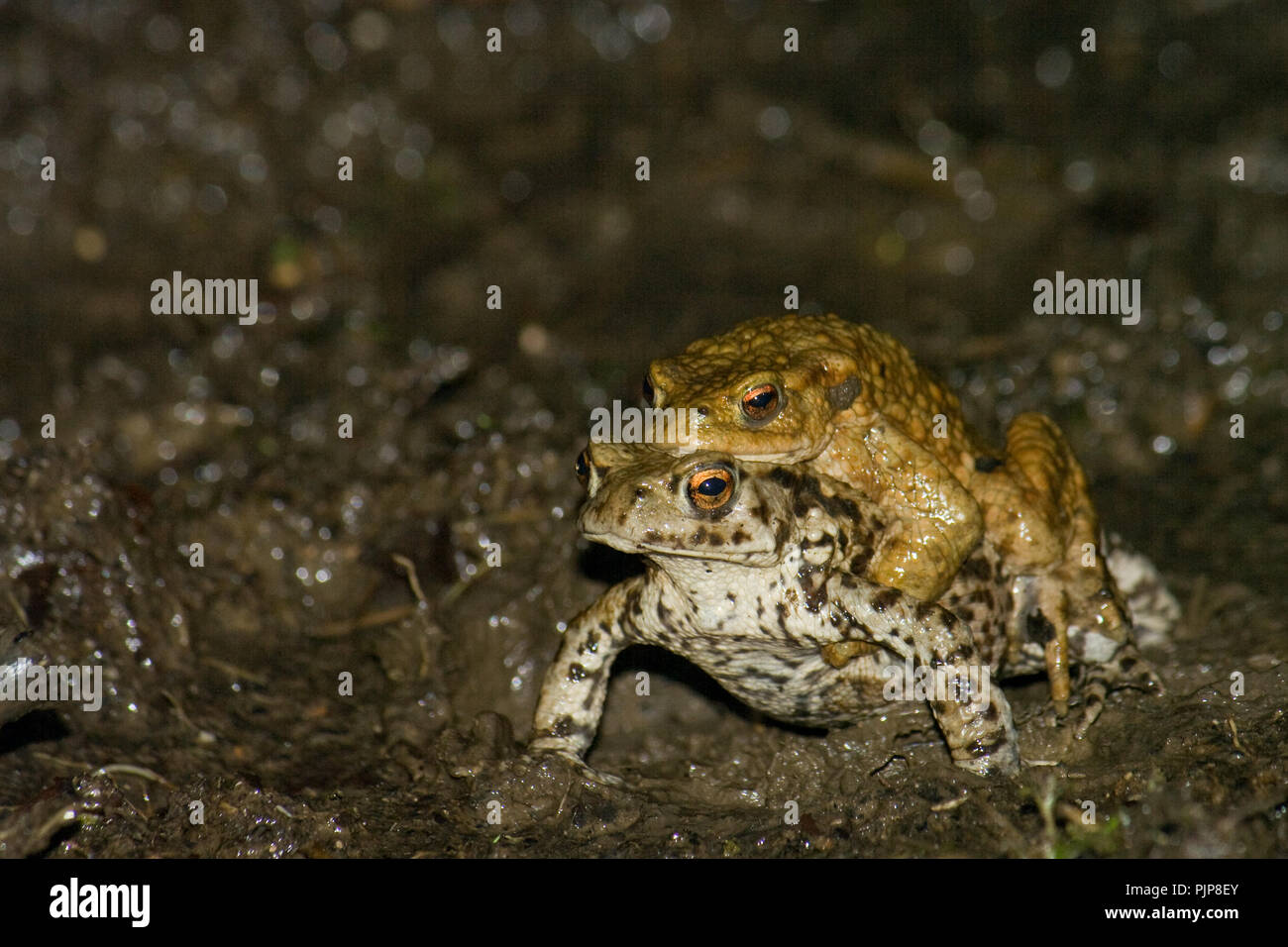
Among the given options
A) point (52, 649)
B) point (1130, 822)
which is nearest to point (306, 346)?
point (52, 649)

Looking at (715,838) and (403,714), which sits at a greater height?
(403,714)

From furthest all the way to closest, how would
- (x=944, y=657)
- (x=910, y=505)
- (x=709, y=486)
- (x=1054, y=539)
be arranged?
1. (x=1054, y=539)
2. (x=910, y=505)
3. (x=944, y=657)
4. (x=709, y=486)

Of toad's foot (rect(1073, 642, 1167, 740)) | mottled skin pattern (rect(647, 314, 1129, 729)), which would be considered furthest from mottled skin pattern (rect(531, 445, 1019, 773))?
toad's foot (rect(1073, 642, 1167, 740))

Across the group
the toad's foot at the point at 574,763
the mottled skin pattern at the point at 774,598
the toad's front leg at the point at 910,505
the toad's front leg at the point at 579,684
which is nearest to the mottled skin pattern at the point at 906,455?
the toad's front leg at the point at 910,505

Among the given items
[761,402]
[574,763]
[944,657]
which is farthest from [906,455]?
[574,763]

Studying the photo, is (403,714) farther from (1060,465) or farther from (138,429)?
(1060,465)

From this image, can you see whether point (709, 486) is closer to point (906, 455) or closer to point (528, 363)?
point (906, 455)
